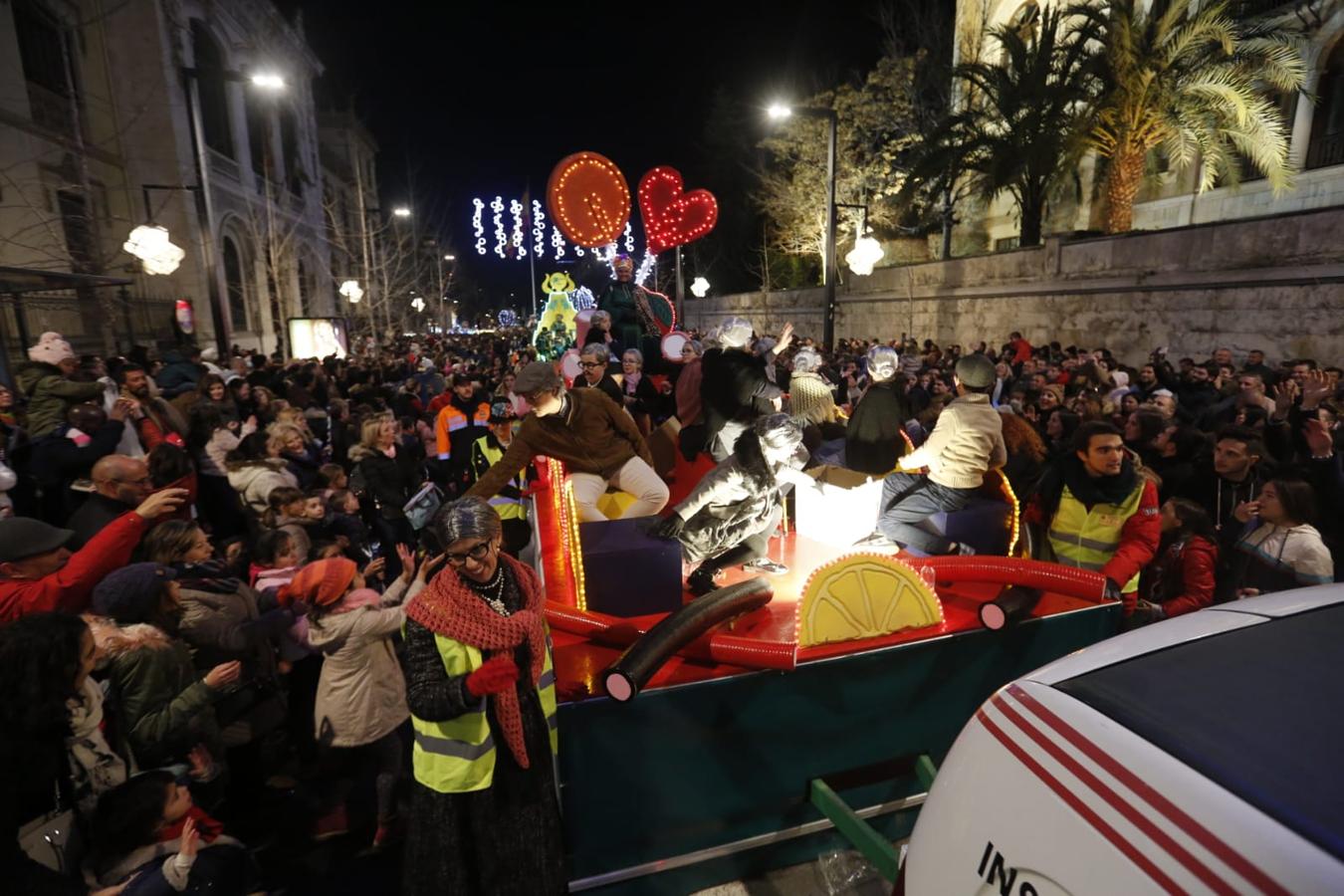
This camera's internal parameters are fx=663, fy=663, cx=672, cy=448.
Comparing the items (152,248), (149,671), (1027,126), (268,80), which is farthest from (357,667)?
(1027,126)

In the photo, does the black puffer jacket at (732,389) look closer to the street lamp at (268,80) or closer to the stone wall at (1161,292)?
the stone wall at (1161,292)

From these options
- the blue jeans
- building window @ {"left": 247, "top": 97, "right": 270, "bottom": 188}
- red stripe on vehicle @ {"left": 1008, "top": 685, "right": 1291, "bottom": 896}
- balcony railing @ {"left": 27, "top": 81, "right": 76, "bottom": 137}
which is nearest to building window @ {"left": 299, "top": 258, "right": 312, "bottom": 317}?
building window @ {"left": 247, "top": 97, "right": 270, "bottom": 188}

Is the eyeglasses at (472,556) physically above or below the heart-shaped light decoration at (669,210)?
below

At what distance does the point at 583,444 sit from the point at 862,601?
→ 6.84ft

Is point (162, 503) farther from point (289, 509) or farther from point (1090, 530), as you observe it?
point (1090, 530)

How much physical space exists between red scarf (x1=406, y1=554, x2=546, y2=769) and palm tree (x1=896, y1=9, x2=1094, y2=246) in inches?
654

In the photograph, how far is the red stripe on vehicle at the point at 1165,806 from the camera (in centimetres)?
101

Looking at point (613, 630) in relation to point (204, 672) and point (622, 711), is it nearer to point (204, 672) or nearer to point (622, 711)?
point (622, 711)

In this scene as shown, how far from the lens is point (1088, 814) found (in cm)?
120

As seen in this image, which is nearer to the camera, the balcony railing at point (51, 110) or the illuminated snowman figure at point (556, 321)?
the balcony railing at point (51, 110)

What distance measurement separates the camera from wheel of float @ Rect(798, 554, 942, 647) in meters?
3.02

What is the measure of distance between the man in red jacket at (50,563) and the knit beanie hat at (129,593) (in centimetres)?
21

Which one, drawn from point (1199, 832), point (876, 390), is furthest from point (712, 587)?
point (1199, 832)

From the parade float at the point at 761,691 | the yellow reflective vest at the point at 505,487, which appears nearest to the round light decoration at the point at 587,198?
the yellow reflective vest at the point at 505,487
